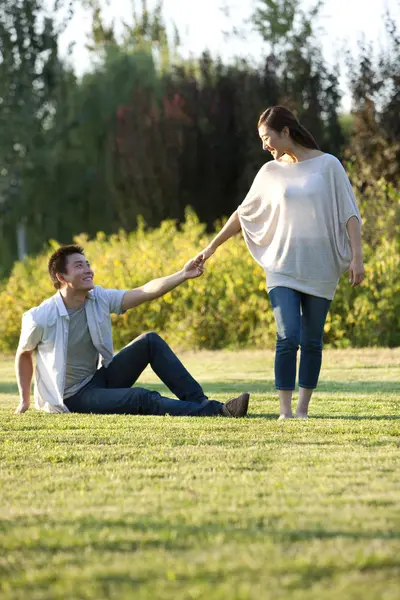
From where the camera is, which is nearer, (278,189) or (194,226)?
(278,189)

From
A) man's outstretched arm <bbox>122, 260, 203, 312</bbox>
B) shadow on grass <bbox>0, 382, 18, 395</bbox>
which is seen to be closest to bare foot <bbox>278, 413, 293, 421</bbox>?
man's outstretched arm <bbox>122, 260, 203, 312</bbox>

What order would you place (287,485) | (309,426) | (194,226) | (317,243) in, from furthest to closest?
(194,226)
(317,243)
(309,426)
(287,485)

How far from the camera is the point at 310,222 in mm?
6340

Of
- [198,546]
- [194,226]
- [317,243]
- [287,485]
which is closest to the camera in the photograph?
[198,546]

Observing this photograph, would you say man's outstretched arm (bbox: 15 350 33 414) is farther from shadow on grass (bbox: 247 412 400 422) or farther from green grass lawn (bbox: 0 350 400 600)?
shadow on grass (bbox: 247 412 400 422)

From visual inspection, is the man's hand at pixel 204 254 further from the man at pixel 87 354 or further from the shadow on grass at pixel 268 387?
the shadow on grass at pixel 268 387

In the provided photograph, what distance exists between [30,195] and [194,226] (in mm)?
9031

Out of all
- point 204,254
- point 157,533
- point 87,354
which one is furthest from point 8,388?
point 157,533

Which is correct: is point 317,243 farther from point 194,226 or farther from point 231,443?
point 194,226

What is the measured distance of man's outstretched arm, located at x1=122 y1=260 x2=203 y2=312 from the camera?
266 inches

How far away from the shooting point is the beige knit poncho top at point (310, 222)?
632 centimetres

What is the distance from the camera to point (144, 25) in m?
28.9

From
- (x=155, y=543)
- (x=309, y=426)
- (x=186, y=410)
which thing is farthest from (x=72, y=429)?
(x=155, y=543)

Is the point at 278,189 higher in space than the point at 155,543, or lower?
higher
